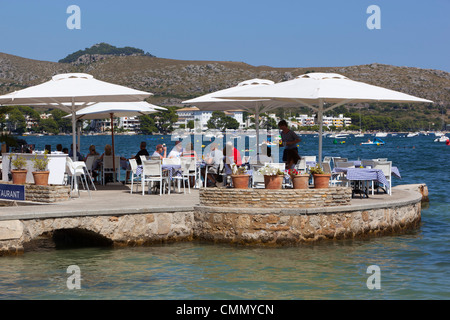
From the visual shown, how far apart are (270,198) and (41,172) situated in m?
4.72

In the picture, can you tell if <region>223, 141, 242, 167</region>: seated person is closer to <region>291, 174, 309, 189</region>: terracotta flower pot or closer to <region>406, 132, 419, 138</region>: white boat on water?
<region>291, 174, 309, 189</region>: terracotta flower pot

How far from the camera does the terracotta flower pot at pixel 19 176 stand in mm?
13048

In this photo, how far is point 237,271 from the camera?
10086 mm

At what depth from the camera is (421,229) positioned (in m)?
14.2

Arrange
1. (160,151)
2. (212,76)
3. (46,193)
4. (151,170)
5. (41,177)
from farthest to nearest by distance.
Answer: (212,76) < (160,151) < (151,170) < (41,177) < (46,193)

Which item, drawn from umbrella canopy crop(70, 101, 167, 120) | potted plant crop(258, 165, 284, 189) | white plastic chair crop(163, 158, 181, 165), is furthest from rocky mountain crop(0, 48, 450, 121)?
potted plant crop(258, 165, 284, 189)

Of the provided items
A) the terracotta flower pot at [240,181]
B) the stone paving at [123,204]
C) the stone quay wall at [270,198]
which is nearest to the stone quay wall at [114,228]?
the stone paving at [123,204]

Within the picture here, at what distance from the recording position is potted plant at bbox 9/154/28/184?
13068 mm

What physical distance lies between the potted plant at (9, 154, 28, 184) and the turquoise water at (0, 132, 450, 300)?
1971 millimetres

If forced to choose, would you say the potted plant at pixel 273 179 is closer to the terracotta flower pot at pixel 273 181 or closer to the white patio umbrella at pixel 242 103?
the terracotta flower pot at pixel 273 181

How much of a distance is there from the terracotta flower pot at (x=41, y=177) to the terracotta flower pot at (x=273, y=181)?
4.52 metres

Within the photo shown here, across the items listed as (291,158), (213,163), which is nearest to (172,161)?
(213,163)

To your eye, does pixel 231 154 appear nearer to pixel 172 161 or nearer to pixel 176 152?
pixel 172 161
